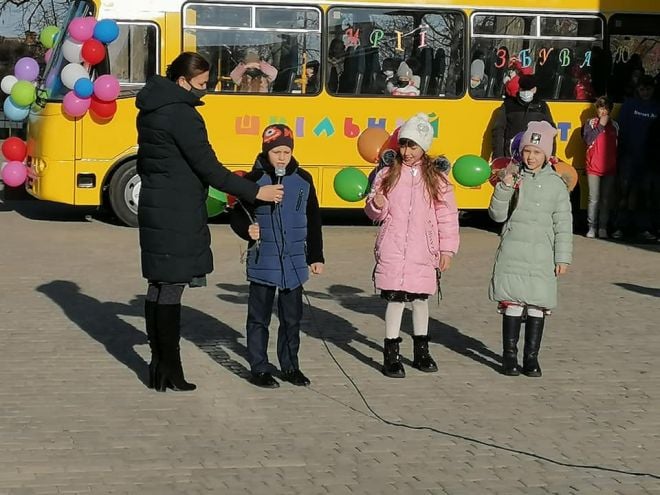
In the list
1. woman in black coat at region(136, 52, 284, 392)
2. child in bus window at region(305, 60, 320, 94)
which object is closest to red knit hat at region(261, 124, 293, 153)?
woman in black coat at region(136, 52, 284, 392)

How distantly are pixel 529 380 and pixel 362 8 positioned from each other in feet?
28.5

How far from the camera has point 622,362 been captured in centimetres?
873

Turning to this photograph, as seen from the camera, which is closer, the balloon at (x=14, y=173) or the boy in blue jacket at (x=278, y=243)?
the boy in blue jacket at (x=278, y=243)

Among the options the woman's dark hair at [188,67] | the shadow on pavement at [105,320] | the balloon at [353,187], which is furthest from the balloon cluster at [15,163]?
the woman's dark hair at [188,67]

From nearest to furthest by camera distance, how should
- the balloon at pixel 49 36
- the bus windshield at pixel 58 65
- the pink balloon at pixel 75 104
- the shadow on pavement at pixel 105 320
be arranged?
the shadow on pavement at pixel 105 320, the pink balloon at pixel 75 104, the bus windshield at pixel 58 65, the balloon at pixel 49 36

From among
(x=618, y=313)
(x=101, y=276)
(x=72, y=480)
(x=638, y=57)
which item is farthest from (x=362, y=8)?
(x=72, y=480)

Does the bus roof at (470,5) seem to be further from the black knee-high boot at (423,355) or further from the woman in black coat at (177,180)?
the woman in black coat at (177,180)

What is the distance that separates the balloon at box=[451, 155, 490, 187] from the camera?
9445 mm

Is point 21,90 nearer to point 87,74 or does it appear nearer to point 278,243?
point 87,74

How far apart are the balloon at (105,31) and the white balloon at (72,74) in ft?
1.33

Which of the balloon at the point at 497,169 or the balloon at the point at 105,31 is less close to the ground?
the balloon at the point at 105,31

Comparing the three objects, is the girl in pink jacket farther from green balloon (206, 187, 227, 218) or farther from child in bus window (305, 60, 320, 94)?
child in bus window (305, 60, 320, 94)

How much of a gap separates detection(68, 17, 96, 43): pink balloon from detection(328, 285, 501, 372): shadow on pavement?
17.2ft

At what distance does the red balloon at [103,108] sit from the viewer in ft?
50.2
